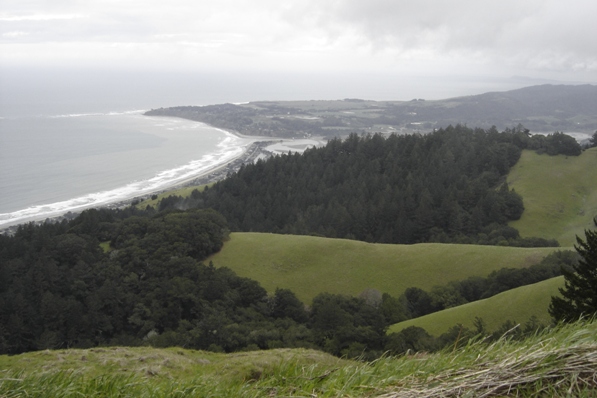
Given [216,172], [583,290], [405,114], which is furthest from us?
[405,114]

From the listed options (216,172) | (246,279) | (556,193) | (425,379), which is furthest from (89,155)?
(425,379)

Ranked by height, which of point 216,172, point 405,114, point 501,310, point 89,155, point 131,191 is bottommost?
point 501,310

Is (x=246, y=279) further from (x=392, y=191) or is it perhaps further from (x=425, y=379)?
(x=392, y=191)

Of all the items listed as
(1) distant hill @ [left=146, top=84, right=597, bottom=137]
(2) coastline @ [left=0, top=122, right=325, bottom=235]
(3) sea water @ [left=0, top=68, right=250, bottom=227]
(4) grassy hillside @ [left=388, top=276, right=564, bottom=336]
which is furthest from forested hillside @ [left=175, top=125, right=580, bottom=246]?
(1) distant hill @ [left=146, top=84, right=597, bottom=137]

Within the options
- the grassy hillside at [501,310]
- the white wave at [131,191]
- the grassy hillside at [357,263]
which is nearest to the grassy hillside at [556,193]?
the grassy hillside at [357,263]

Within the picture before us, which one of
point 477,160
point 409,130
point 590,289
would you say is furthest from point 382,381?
point 409,130

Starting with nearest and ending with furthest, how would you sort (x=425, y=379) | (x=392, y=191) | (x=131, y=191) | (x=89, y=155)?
(x=425, y=379)
(x=392, y=191)
(x=131, y=191)
(x=89, y=155)

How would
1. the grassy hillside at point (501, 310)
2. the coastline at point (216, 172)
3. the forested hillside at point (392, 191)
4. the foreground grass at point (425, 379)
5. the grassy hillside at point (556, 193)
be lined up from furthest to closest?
the coastline at point (216, 172) < the forested hillside at point (392, 191) < the grassy hillside at point (556, 193) < the grassy hillside at point (501, 310) < the foreground grass at point (425, 379)

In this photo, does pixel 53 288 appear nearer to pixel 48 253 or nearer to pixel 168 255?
pixel 48 253

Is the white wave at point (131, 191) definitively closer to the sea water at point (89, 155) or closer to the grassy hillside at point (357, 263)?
the sea water at point (89, 155)
